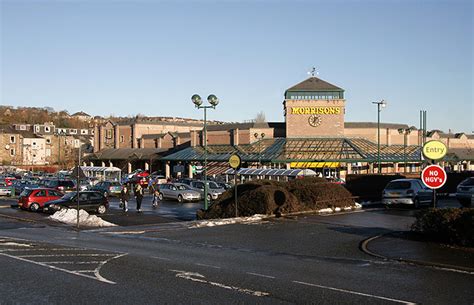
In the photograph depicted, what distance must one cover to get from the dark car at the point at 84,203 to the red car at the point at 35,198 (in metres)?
1.91

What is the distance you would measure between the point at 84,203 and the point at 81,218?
4588mm

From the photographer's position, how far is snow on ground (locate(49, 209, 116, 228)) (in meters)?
26.2

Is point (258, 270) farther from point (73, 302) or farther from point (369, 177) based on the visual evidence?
point (369, 177)

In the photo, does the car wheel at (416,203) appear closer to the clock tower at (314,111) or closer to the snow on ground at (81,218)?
the snow on ground at (81,218)

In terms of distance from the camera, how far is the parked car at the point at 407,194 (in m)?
28.9

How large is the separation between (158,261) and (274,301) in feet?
16.7

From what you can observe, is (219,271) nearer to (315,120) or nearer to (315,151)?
(315,151)

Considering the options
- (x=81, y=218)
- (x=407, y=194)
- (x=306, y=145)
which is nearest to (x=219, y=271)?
(x=81, y=218)

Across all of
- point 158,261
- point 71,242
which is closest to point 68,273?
point 158,261

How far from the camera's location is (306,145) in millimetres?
76938

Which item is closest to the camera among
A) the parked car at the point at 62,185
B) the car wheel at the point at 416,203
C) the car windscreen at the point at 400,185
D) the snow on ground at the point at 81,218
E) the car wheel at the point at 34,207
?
the snow on ground at the point at 81,218

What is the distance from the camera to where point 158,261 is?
13.8 metres

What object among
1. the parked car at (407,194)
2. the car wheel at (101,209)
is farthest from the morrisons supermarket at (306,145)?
the car wheel at (101,209)

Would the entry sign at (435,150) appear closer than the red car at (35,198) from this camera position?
Yes
